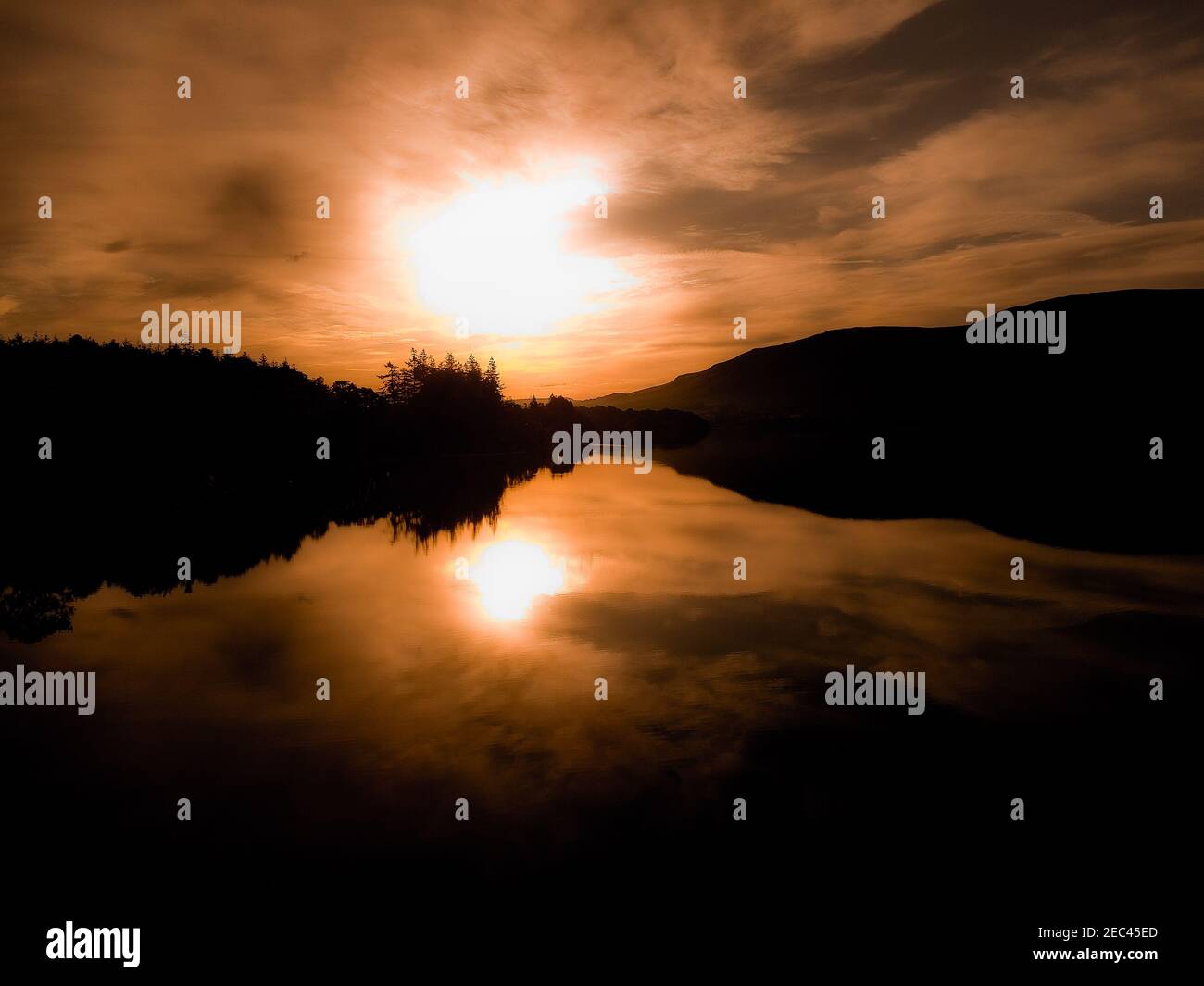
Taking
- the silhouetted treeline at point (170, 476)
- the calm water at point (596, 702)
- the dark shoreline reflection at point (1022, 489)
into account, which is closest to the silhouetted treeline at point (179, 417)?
the silhouetted treeline at point (170, 476)

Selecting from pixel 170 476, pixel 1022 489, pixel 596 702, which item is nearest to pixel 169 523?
pixel 170 476

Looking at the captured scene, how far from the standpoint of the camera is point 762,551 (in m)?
30.4

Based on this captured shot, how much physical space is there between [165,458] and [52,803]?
194 ft

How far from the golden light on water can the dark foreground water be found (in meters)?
0.22

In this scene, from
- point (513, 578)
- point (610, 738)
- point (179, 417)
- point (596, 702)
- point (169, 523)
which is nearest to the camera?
point (610, 738)

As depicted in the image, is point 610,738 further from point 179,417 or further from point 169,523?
point 179,417

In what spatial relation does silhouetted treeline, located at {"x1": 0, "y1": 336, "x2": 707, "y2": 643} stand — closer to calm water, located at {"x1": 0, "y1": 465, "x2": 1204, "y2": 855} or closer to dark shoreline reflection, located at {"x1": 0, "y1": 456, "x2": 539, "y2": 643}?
dark shoreline reflection, located at {"x1": 0, "y1": 456, "x2": 539, "y2": 643}

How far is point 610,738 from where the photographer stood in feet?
39.0

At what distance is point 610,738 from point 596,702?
178 centimetres

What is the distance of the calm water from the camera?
9.73m

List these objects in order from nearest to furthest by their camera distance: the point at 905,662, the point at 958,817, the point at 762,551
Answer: the point at 958,817
the point at 905,662
the point at 762,551

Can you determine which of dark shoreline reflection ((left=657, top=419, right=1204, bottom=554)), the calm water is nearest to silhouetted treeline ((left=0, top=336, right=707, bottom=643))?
the calm water
